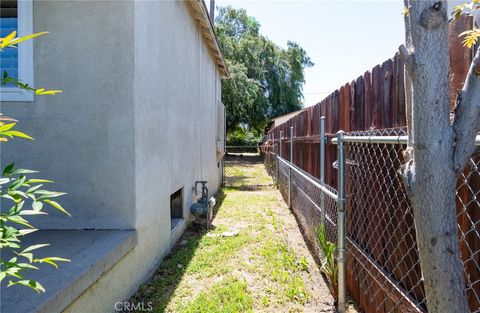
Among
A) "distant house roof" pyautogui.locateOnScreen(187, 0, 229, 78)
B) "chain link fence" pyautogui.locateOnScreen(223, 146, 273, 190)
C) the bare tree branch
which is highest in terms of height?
"distant house roof" pyautogui.locateOnScreen(187, 0, 229, 78)

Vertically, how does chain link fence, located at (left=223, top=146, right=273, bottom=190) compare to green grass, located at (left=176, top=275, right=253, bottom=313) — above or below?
above

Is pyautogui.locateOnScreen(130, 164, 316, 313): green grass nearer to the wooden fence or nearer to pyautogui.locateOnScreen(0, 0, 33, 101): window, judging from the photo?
the wooden fence

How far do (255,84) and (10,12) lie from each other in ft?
70.4

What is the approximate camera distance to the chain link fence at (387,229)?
1613 mm

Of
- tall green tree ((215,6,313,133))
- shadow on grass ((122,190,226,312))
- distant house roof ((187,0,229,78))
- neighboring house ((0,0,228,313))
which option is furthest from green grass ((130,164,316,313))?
tall green tree ((215,6,313,133))

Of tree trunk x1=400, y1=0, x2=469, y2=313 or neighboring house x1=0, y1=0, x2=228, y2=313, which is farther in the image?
neighboring house x1=0, y1=0, x2=228, y2=313

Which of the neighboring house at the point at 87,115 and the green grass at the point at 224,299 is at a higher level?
the neighboring house at the point at 87,115

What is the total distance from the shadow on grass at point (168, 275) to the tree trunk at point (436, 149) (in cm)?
275

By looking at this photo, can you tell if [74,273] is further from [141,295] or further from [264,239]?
[264,239]

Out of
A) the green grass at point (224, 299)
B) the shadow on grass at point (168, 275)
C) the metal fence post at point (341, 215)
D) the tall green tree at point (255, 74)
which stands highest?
the tall green tree at point (255, 74)

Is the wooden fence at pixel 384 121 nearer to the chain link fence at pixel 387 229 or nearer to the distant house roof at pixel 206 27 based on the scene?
the chain link fence at pixel 387 229

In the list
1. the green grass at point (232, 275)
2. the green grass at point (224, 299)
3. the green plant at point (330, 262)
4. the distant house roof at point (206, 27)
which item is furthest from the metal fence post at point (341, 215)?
the distant house roof at point (206, 27)

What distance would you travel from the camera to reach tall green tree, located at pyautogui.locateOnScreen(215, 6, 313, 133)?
23.4 metres

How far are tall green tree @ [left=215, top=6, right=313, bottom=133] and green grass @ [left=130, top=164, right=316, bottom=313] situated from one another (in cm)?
1803
